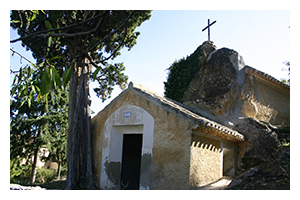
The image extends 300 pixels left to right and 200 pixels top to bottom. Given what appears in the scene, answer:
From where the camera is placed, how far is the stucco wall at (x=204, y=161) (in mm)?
6234

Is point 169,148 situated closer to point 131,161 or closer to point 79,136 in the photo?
point 131,161

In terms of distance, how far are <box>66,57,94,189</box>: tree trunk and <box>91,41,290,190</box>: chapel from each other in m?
0.32

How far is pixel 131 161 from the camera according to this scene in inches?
352

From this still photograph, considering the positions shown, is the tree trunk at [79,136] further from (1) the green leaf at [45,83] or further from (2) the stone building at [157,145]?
(1) the green leaf at [45,83]

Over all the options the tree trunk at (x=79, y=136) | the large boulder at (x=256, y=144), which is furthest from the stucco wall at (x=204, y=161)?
the tree trunk at (x=79, y=136)

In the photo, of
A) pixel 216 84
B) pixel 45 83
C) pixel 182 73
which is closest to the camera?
pixel 45 83

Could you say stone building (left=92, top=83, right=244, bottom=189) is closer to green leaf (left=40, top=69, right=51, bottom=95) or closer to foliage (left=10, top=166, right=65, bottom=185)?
green leaf (left=40, top=69, right=51, bottom=95)

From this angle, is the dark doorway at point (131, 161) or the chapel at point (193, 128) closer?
the chapel at point (193, 128)

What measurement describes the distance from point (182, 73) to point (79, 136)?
17.8 feet

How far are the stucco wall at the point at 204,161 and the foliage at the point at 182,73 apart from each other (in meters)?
3.99

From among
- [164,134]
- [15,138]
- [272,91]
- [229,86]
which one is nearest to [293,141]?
[164,134]

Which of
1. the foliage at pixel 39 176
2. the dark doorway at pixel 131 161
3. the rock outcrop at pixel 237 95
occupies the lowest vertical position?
the foliage at pixel 39 176

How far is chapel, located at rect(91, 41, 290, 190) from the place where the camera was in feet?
21.0

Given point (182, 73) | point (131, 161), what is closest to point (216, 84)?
point (182, 73)
